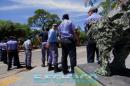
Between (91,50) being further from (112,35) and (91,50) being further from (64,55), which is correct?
(112,35)

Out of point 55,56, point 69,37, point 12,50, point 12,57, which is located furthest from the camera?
point 12,57

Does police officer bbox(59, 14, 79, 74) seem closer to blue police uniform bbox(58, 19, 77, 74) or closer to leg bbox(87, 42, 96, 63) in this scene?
blue police uniform bbox(58, 19, 77, 74)

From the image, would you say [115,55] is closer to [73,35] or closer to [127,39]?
[127,39]

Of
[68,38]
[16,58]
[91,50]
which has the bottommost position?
[16,58]

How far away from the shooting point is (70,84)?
31.6 ft

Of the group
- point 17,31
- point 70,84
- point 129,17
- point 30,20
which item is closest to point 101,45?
point 129,17

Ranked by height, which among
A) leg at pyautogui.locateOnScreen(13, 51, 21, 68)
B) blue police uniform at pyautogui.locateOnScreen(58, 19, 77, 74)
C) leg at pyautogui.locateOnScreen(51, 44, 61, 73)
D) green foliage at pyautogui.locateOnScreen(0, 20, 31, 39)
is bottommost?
leg at pyautogui.locateOnScreen(13, 51, 21, 68)

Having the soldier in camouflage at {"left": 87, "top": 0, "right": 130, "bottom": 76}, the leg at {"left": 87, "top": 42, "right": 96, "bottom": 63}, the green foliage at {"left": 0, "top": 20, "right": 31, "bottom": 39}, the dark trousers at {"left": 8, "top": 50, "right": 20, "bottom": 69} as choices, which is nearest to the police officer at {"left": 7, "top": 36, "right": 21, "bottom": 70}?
the dark trousers at {"left": 8, "top": 50, "right": 20, "bottom": 69}

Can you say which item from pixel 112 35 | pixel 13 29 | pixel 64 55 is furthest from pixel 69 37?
pixel 13 29

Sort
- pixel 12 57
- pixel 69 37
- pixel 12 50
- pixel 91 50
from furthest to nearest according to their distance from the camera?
pixel 12 57 → pixel 12 50 → pixel 91 50 → pixel 69 37

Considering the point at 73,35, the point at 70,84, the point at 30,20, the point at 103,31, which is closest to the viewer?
the point at 103,31

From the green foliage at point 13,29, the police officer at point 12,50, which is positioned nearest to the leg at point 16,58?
the police officer at point 12,50

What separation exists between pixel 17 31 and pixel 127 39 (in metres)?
81.8

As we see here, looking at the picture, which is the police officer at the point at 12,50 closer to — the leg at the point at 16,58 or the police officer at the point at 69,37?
the leg at the point at 16,58
